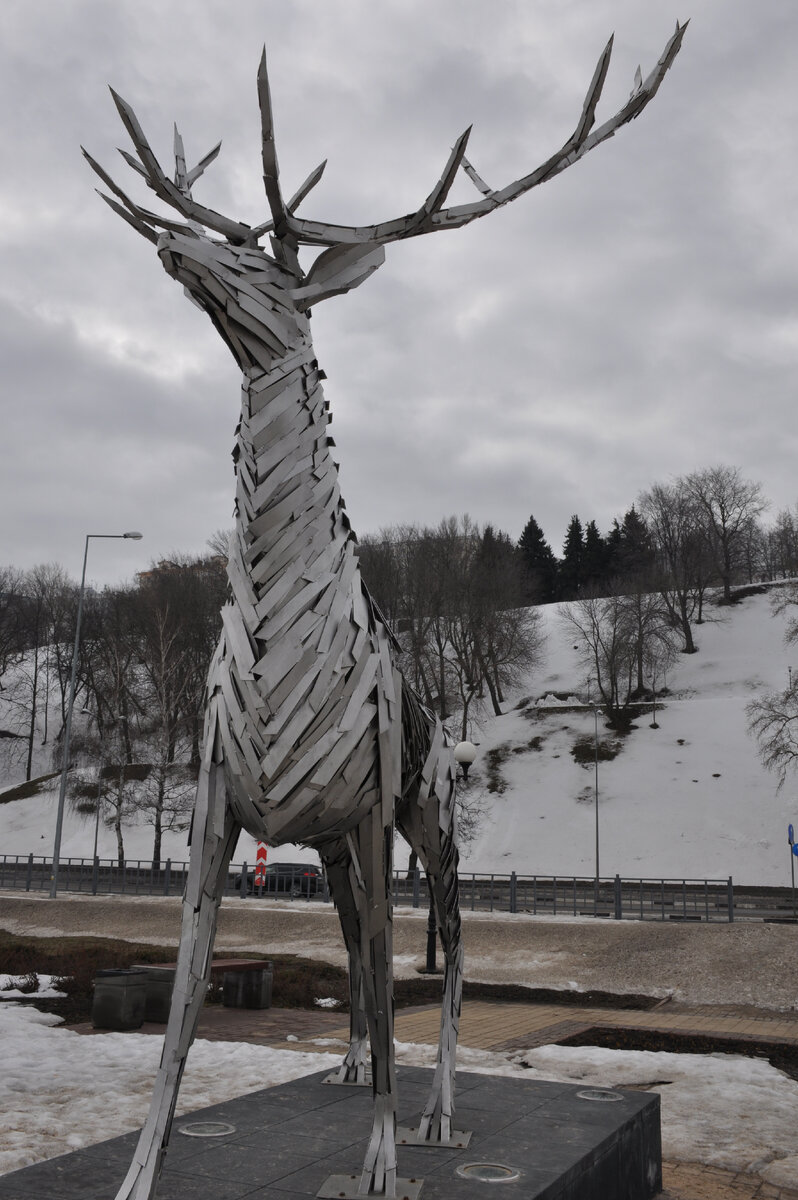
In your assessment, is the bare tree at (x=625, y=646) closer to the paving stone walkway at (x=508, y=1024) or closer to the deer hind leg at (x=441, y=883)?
the paving stone walkway at (x=508, y=1024)

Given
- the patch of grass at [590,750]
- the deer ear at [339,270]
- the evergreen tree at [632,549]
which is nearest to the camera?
the deer ear at [339,270]

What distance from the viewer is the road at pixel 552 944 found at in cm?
1407

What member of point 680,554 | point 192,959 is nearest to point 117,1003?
point 192,959

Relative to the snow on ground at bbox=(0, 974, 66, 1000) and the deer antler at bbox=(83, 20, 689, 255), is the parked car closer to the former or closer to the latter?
the snow on ground at bbox=(0, 974, 66, 1000)

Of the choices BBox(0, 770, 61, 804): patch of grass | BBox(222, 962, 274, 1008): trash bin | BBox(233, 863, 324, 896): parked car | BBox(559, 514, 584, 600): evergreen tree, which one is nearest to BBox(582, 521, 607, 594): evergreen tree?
BBox(559, 514, 584, 600): evergreen tree

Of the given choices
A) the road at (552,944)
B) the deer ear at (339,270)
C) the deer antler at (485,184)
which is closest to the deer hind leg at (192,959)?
the deer ear at (339,270)

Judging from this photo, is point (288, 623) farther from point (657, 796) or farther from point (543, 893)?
point (657, 796)

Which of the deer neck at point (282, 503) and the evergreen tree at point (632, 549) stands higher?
the evergreen tree at point (632, 549)

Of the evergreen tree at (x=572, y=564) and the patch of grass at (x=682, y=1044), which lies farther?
the evergreen tree at (x=572, y=564)

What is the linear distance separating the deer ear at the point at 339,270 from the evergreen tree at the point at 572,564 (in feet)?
248

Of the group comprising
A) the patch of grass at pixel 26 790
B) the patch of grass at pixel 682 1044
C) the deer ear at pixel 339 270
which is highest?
the deer ear at pixel 339 270

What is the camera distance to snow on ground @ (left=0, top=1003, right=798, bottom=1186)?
20.6ft

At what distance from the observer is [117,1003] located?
1002 centimetres

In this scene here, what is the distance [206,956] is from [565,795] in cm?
3440
